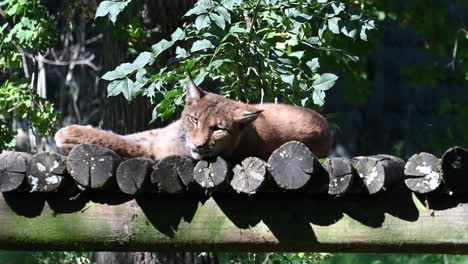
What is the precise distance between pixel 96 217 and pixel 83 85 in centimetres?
628

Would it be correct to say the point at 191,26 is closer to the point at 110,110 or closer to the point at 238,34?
the point at 238,34

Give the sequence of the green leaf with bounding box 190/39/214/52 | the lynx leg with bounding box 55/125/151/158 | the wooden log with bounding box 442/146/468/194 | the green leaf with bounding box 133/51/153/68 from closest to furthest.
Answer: the wooden log with bounding box 442/146/468/194 < the lynx leg with bounding box 55/125/151/158 < the green leaf with bounding box 190/39/214/52 < the green leaf with bounding box 133/51/153/68

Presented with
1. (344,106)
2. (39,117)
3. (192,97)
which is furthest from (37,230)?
(344,106)

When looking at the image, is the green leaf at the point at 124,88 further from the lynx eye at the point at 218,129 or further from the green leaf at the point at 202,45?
the lynx eye at the point at 218,129

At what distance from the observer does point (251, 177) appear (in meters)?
3.18

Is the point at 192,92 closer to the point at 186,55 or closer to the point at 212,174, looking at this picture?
the point at 186,55

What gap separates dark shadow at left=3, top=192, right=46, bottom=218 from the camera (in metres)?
3.50

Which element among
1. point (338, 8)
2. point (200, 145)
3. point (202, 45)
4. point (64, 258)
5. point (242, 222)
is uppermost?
point (338, 8)

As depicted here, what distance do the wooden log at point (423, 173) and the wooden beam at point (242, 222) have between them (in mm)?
156

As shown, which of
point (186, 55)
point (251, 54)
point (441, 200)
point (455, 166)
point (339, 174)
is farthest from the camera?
point (251, 54)

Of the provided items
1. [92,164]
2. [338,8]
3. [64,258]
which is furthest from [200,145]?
[64,258]

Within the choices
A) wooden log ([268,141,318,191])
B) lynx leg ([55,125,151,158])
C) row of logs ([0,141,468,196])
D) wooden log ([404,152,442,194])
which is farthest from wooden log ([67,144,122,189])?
wooden log ([404,152,442,194])

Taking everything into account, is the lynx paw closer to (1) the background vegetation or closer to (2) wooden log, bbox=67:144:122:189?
(2) wooden log, bbox=67:144:122:189

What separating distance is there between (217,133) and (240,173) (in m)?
0.57
